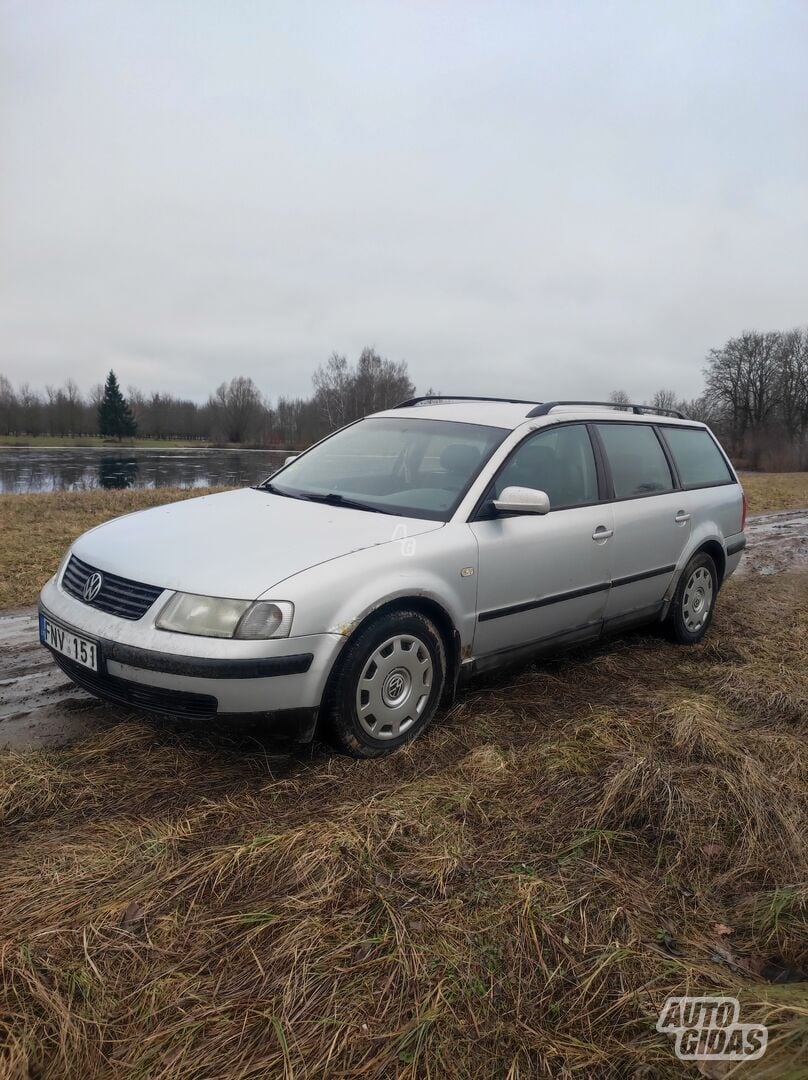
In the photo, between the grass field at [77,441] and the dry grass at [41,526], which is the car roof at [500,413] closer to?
the dry grass at [41,526]

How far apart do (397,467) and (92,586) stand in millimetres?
1810

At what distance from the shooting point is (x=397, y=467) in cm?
426

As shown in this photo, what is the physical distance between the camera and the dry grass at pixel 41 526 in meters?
6.79

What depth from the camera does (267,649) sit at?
113 inches

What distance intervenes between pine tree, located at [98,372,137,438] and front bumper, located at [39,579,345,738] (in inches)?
3474

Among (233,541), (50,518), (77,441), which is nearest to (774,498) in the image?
(50,518)

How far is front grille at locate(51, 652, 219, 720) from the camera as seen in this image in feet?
9.48

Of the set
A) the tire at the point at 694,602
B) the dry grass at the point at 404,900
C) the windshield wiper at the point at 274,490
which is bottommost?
the dry grass at the point at 404,900

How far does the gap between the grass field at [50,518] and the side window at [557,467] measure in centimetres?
443

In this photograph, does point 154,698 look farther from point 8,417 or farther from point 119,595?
point 8,417

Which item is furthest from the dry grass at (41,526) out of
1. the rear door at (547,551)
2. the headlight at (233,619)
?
the rear door at (547,551)

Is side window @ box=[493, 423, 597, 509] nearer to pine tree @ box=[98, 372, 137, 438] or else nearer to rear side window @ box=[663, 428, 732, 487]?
rear side window @ box=[663, 428, 732, 487]

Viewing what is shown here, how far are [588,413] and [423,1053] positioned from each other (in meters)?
3.87

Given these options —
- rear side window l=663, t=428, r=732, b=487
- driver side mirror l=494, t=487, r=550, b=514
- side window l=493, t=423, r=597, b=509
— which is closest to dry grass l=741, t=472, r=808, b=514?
rear side window l=663, t=428, r=732, b=487
